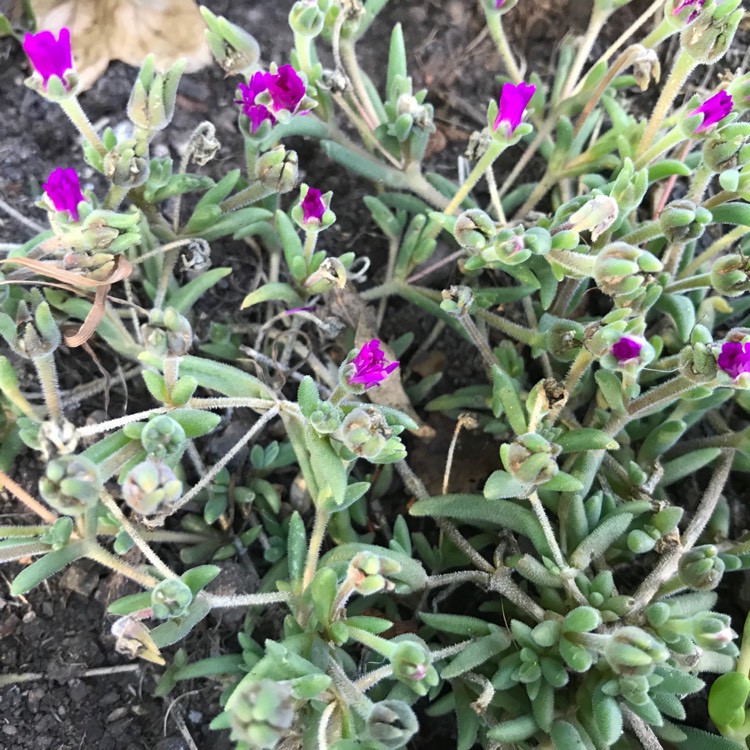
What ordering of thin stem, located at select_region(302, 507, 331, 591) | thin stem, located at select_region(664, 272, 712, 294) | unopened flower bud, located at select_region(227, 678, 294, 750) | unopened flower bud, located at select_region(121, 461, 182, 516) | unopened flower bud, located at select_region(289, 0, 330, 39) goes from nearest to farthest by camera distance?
unopened flower bud, located at select_region(227, 678, 294, 750) < unopened flower bud, located at select_region(121, 461, 182, 516) < thin stem, located at select_region(302, 507, 331, 591) < unopened flower bud, located at select_region(289, 0, 330, 39) < thin stem, located at select_region(664, 272, 712, 294)

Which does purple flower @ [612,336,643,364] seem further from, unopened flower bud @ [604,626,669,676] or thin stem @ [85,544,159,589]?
thin stem @ [85,544,159,589]

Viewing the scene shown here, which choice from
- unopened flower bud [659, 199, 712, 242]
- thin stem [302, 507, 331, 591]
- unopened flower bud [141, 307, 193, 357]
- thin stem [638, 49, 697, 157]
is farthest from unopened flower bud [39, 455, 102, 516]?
thin stem [638, 49, 697, 157]

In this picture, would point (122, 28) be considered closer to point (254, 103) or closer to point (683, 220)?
point (254, 103)

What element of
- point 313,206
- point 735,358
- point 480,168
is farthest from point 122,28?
point 735,358

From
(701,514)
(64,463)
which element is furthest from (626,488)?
(64,463)

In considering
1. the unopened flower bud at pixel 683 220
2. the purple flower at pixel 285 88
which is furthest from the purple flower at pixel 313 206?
the unopened flower bud at pixel 683 220

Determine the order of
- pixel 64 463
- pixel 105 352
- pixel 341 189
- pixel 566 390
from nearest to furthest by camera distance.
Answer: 1. pixel 64 463
2. pixel 566 390
3. pixel 105 352
4. pixel 341 189

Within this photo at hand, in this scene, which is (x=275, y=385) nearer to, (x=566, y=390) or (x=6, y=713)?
(x=566, y=390)
